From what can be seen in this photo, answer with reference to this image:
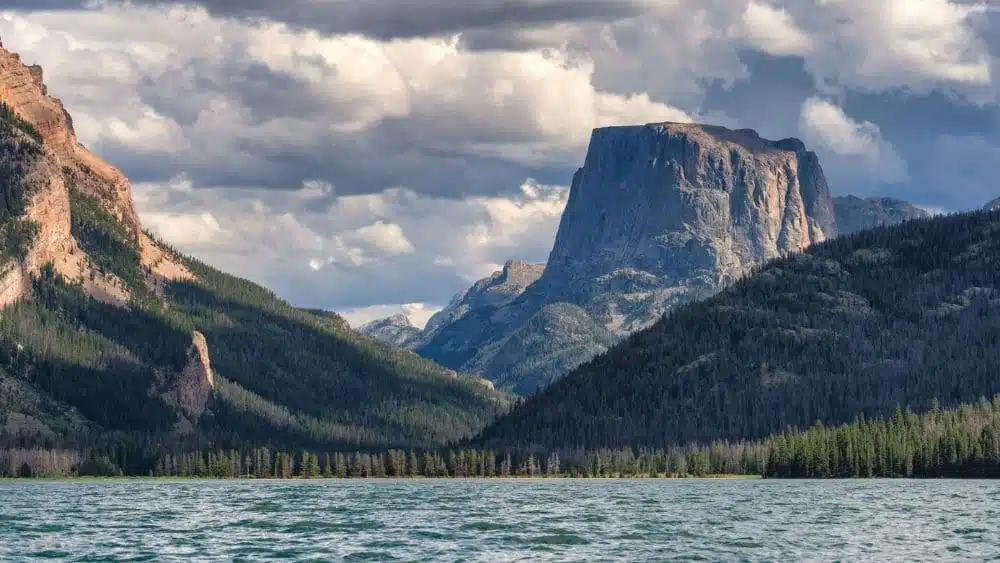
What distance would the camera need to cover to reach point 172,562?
584 feet

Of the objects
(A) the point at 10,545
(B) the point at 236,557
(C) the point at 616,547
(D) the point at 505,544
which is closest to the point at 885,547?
(C) the point at 616,547

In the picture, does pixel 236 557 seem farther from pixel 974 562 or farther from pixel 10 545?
pixel 974 562

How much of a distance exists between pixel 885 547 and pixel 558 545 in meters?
37.3

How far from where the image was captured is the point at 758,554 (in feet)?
603

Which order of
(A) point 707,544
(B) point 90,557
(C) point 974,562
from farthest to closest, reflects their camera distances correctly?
(A) point 707,544
(B) point 90,557
(C) point 974,562

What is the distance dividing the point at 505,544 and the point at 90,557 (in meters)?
47.6

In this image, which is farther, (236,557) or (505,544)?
(505,544)

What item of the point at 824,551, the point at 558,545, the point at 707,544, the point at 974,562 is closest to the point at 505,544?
the point at 558,545

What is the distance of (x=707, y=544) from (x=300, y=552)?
46985 millimetres

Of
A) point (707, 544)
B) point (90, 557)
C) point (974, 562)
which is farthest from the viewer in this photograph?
point (707, 544)

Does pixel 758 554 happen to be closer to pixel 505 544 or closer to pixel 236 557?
pixel 505 544

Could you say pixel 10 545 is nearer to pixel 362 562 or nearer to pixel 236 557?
pixel 236 557

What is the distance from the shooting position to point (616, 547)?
195m

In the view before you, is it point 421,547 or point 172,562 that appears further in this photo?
point 421,547
